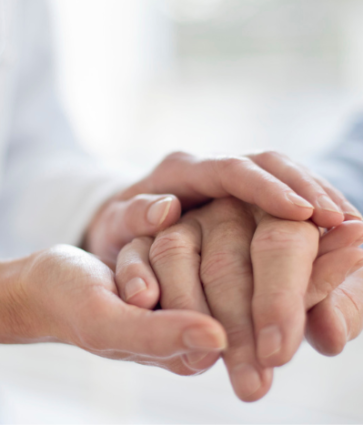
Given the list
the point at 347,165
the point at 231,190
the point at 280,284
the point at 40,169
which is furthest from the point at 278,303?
the point at 40,169

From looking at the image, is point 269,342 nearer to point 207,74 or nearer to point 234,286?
point 234,286

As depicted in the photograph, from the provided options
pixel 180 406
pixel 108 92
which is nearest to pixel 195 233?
pixel 180 406

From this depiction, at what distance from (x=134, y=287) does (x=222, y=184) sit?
0.12 meters

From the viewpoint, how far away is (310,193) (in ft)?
0.97

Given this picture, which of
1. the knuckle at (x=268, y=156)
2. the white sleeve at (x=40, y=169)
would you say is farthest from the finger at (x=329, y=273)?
the white sleeve at (x=40, y=169)

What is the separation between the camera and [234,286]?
249 millimetres

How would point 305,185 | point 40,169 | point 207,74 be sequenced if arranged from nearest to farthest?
point 305,185
point 40,169
point 207,74

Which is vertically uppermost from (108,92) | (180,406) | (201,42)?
(201,42)

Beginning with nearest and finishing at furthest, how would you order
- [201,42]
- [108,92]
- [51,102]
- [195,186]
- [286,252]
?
1. [286,252]
2. [195,186]
3. [51,102]
4. [201,42]
5. [108,92]

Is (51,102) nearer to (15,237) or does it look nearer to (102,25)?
(15,237)

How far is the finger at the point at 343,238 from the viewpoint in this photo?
271mm

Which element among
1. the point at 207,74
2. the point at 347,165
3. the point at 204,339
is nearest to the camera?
the point at 204,339

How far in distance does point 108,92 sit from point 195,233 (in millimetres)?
937

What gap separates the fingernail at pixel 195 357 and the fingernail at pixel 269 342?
0.03 meters
